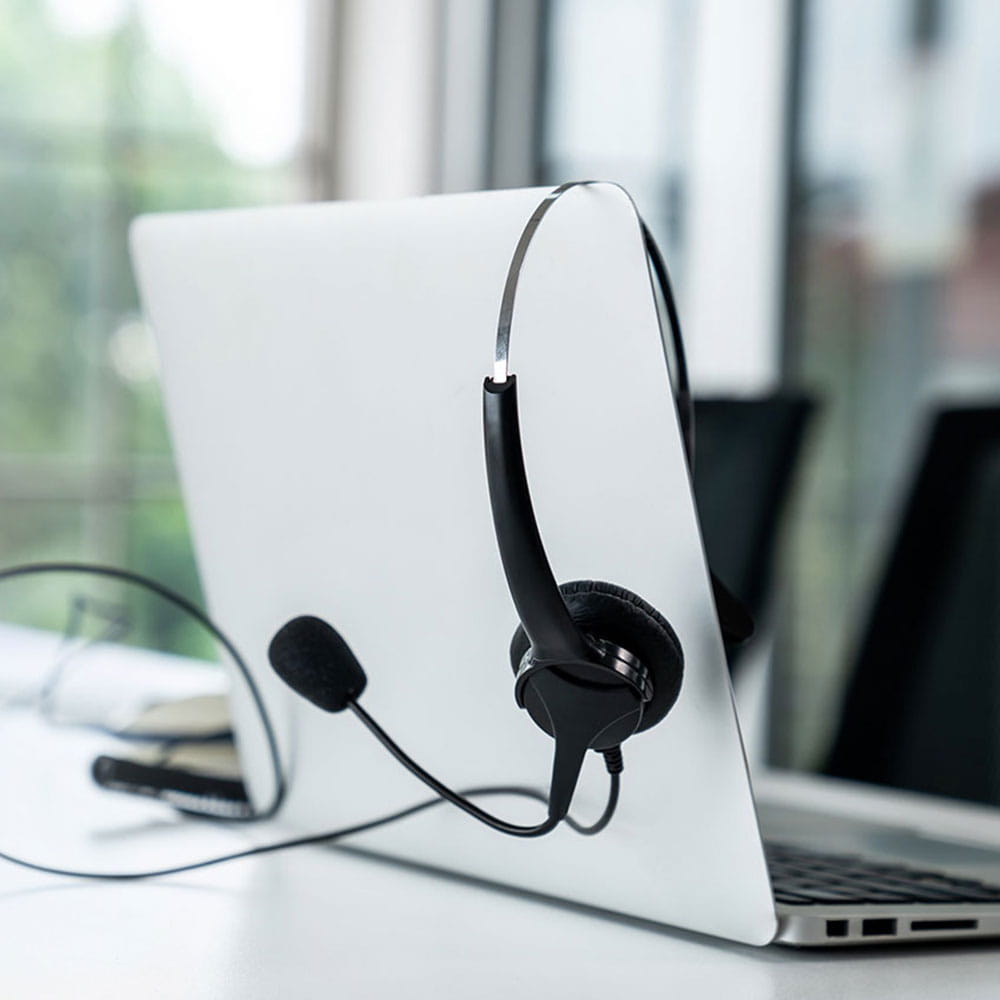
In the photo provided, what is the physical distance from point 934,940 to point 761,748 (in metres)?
2.30

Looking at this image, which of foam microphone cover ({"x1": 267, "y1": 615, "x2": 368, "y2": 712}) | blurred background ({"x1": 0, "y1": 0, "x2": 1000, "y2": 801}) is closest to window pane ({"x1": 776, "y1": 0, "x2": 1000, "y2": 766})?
blurred background ({"x1": 0, "y1": 0, "x2": 1000, "y2": 801})

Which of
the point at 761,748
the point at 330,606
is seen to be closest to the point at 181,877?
the point at 330,606

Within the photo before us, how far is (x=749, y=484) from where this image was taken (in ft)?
4.32

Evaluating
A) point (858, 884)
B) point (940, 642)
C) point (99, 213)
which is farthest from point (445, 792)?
point (99, 213)

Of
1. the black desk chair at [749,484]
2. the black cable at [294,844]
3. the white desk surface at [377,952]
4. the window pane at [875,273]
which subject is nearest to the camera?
the white desk surface at [377,952]

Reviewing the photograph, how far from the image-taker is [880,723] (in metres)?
1.19

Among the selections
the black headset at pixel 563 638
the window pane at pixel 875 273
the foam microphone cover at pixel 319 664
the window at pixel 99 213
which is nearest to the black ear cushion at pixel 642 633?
the black headset at pixel 563 638

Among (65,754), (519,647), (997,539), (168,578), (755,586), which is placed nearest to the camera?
(519,647)

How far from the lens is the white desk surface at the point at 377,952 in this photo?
47cm

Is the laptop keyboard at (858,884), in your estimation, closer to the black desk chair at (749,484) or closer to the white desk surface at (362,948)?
the white desk surface at (362,948)

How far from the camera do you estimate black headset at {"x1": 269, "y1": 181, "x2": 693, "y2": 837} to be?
18.8 inches

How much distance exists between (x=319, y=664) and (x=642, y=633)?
0.18 meters

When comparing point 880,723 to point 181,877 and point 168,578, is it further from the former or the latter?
point 168,578

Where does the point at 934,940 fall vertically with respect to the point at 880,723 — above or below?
above
